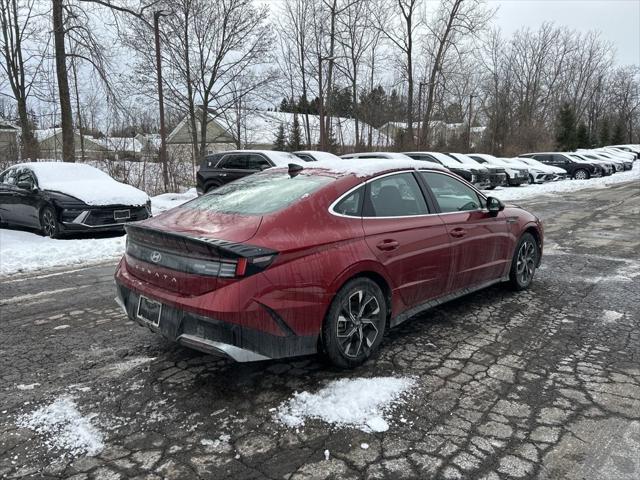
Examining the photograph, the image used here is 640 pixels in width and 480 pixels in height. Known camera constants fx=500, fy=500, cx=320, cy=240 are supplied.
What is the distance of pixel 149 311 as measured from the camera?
141 inches

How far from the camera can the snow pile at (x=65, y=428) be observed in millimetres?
2820

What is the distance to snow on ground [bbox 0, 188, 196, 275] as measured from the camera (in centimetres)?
776

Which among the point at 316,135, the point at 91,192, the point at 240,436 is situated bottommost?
the point at 240,436

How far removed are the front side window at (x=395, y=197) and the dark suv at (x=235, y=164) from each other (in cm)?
1112

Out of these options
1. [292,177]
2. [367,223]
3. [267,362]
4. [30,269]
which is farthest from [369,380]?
[30,269]

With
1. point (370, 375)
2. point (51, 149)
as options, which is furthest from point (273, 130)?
point (370, 375)

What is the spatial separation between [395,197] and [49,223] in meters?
8.17

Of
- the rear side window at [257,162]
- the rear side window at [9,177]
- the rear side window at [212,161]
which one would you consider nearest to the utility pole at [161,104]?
the rear side window at [212,161]

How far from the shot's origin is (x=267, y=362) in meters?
3.95

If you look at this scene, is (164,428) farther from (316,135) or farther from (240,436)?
(316,135)

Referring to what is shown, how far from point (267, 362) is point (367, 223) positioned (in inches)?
53.1

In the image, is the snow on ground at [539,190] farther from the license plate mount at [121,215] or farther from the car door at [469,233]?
the car door at [469,233]

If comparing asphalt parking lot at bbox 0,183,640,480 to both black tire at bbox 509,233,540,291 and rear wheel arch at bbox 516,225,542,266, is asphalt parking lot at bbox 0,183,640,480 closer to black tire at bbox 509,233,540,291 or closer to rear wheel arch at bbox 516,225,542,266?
black tire at bbox 509,233,540,291

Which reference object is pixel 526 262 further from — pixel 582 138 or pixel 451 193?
pixel 582 138
